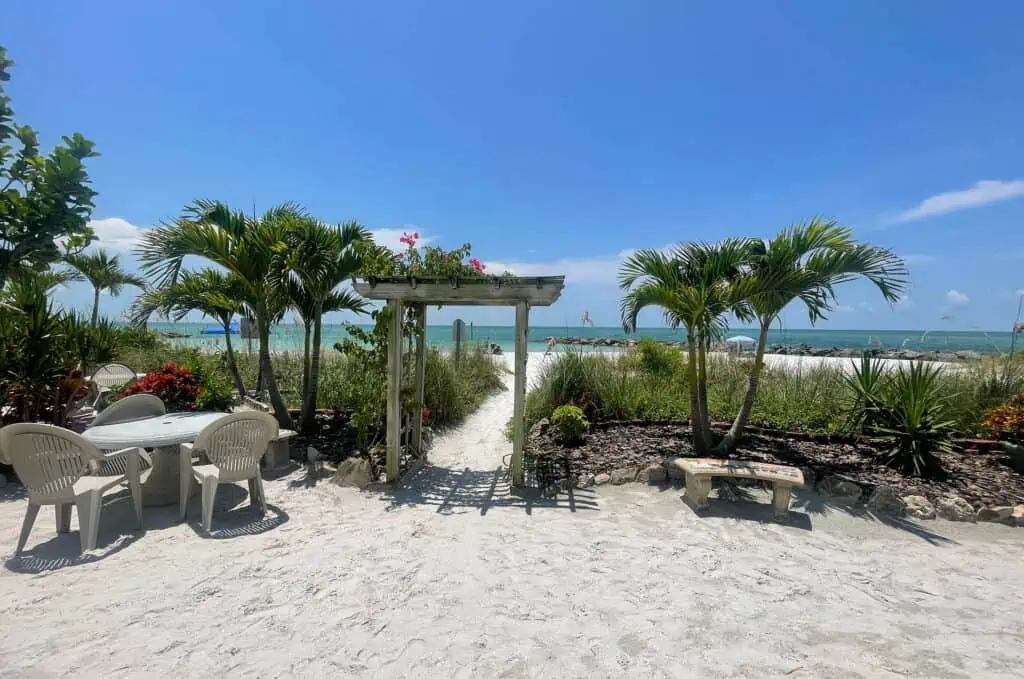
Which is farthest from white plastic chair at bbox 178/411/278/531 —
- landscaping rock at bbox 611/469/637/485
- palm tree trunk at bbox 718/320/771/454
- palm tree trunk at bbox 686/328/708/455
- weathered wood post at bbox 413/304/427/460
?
palm tree trunk at bbox 718/320/771/454

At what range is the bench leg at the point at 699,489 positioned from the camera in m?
3.97

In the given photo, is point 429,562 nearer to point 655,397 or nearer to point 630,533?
point 630,533

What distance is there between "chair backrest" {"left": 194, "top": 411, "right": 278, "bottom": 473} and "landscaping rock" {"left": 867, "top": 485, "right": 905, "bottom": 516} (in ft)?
17.3

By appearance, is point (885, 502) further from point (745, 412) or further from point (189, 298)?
point (189, 298)

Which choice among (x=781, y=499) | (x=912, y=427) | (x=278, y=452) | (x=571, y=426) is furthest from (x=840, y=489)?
(x=278, y=452)

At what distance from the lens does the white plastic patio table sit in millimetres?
3502

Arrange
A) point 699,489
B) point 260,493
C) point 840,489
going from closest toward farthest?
point 260,493, point 699,489, point 840,489

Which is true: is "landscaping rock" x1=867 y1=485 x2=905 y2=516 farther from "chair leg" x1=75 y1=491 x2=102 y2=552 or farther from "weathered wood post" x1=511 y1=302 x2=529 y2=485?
"chair leg" x1=75 y1=491 x2=102 y2=552

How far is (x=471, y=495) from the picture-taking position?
175 inches

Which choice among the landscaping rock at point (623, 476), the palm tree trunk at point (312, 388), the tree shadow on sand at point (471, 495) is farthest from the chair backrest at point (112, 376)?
the landscaping rock at point (623, 476)

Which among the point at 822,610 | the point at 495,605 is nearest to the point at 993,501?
the point at 822,610

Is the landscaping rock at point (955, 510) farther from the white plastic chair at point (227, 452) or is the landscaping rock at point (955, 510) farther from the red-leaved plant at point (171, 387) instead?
the red-leaved plant at point (171, 387)

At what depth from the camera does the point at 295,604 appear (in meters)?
2.55

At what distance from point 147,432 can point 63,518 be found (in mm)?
755
